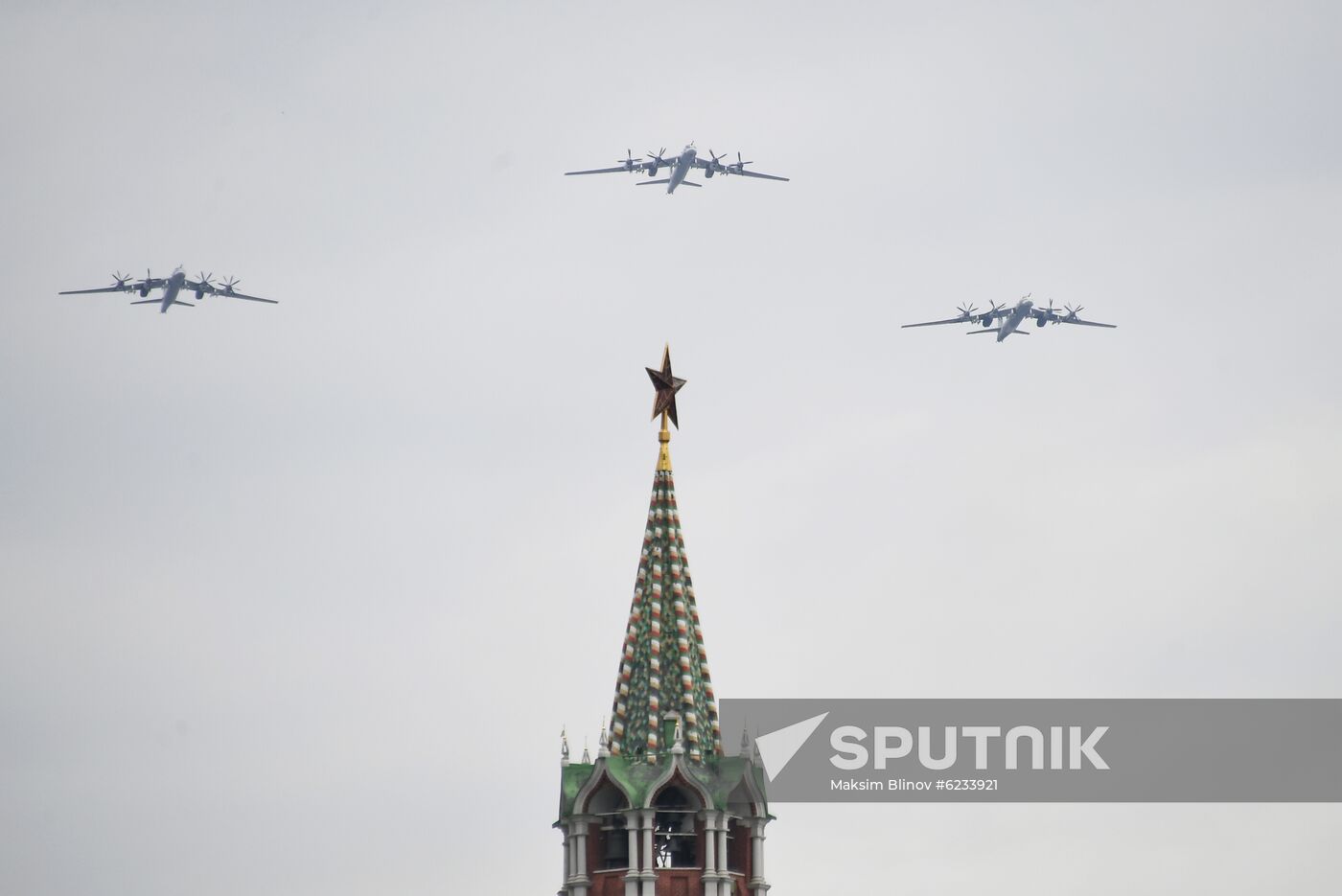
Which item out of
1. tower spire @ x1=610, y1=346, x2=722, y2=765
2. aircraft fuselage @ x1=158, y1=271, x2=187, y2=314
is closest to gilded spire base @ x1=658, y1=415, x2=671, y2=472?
tower spire @ x1=610, y1=346, x2=722, y2=765

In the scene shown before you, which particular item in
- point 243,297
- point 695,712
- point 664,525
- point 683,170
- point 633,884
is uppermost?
point 683,170

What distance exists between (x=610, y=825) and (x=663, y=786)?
2602mm

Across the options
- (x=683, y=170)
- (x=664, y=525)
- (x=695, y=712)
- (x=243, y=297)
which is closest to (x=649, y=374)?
(x=664, y=525)

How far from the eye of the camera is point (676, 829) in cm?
10619

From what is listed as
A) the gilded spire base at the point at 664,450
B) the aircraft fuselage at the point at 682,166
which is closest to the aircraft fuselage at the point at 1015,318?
the aircraft fuselage at the point at 682,166

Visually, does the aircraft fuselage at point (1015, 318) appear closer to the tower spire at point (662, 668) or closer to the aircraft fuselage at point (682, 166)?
the aircraft fuselage at point (682, 166)

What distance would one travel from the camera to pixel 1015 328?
563 ft

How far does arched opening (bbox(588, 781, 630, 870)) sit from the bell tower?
34mm

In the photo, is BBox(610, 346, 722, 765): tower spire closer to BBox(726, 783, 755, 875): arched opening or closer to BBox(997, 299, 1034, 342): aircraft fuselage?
BBox(726, 783, 755, 875): arched opening

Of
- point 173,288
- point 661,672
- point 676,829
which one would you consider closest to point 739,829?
point 676,829

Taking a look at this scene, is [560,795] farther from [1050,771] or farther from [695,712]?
[1050,771]

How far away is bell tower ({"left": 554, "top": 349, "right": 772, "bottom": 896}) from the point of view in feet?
344

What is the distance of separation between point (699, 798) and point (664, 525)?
11.9 meters

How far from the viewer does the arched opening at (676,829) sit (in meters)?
106
